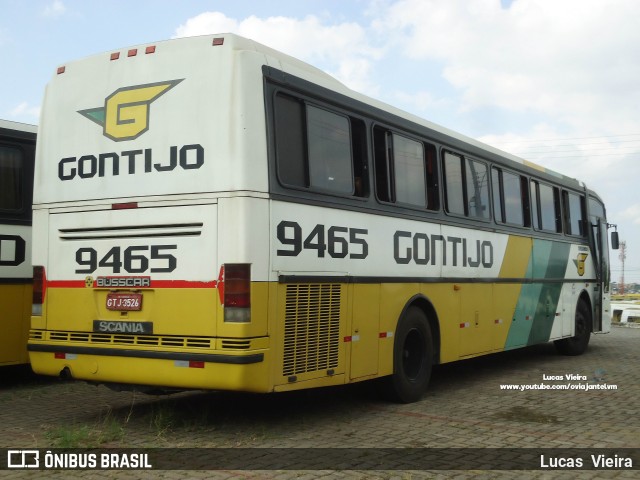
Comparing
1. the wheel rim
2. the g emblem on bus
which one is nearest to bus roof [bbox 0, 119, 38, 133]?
the wheel rim

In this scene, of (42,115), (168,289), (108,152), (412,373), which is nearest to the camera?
(168,289)

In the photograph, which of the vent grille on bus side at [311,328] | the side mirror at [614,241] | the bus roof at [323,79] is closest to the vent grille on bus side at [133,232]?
the vent grille on bus side at [311,328]

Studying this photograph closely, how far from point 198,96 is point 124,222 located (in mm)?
1329

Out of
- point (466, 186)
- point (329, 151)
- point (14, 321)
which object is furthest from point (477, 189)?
point (14, 321)

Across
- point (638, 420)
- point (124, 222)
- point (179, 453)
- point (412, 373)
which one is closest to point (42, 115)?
point (124, 222)

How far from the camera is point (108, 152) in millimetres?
7164

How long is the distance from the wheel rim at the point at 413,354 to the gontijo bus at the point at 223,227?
0.02 m

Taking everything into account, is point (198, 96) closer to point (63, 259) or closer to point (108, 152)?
point (108, 152)

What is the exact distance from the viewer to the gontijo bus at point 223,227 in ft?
21.3

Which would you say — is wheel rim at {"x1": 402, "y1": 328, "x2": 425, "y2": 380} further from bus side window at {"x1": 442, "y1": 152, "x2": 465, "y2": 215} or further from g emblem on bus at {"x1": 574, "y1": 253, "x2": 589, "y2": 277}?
g emblem on bus at {"x1": 574, "y1": 253, "x2": 589, "y2": 277}

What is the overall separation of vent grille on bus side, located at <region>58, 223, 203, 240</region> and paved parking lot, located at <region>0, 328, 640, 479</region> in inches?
68.3

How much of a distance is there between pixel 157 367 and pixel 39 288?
1.68 meters

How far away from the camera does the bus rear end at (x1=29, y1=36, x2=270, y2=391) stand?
642cm

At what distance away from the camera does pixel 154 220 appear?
22.4 ft
